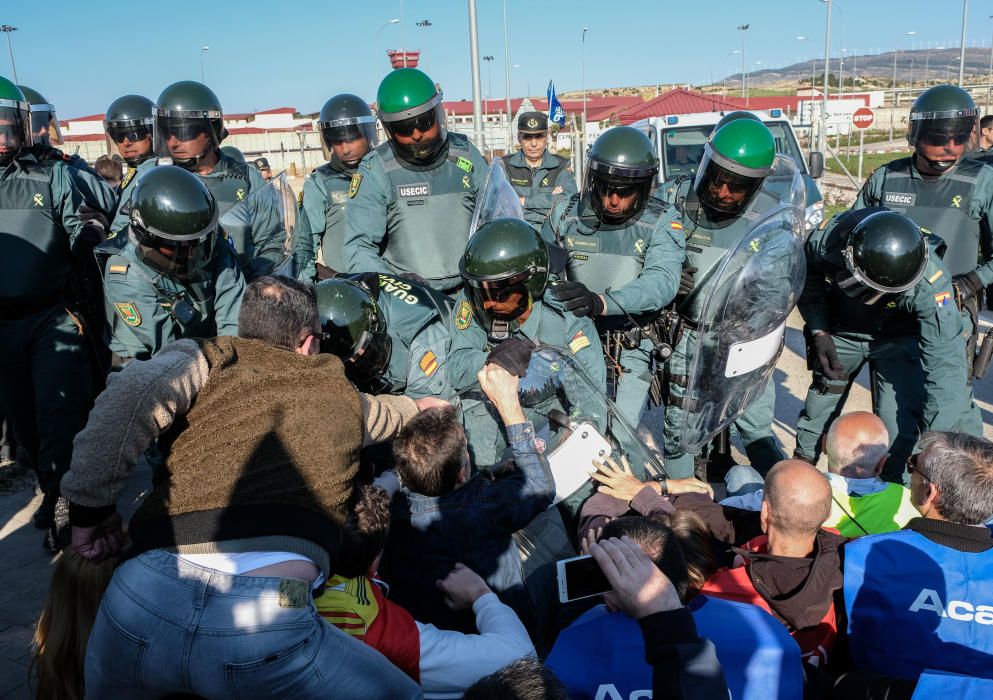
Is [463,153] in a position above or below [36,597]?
above

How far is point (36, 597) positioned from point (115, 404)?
7.79 ft

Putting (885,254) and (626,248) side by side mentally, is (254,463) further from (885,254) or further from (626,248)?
(885,254)

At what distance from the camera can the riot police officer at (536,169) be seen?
6.66 meters

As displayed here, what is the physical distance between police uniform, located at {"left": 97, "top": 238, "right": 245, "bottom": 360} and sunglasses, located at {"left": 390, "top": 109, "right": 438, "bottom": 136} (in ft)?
3.56

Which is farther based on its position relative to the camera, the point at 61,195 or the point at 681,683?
the point at 61,195

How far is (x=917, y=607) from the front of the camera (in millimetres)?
2125

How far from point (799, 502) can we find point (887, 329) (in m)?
2.47

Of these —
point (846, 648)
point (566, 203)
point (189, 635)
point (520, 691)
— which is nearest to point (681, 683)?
point (520, 691)

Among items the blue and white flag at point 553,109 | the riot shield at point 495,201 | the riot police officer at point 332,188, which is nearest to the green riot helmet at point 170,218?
the riot shield at point 495,201

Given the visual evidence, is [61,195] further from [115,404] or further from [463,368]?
[115,404]

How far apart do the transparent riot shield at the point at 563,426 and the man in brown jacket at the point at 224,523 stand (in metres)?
0.69

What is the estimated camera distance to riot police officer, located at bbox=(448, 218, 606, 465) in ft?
9.84

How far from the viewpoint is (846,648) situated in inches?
88.0

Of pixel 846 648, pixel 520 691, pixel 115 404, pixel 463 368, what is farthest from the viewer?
pixel 463 368
